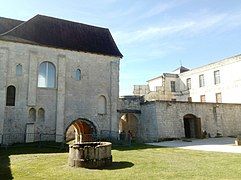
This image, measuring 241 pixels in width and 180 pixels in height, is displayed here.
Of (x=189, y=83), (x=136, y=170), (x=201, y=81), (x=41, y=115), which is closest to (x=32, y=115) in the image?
(x=41, y=115)

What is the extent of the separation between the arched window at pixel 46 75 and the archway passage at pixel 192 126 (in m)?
13.0

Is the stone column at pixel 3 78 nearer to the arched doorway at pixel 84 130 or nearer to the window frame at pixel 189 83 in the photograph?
the arched doorway at pixel 84 130

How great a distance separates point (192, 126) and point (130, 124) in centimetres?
648

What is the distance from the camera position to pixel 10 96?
19.2 meters

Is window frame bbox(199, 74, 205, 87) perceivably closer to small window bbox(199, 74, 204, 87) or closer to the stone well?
small window bbox(199, 74, 204, 87)

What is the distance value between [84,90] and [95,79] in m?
1.52

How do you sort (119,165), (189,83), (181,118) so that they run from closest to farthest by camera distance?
(119,165) → (181,118) → (189,83)

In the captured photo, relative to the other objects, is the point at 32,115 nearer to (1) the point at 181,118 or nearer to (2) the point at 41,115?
(2) the point at 41,115

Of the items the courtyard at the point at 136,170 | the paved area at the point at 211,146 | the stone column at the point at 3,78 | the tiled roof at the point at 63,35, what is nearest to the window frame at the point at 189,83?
the tiled roof at the point at 63,35

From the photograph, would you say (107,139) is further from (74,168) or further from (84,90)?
(74,168)

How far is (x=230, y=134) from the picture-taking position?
24.8m

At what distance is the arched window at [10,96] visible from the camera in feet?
62.5

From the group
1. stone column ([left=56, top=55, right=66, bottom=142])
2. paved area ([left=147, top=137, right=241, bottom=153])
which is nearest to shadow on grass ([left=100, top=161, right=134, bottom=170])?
paved area ([left=147, top=137, right=241, bottom=153])

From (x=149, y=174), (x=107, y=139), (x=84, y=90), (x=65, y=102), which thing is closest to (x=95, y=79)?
(x=84, y=90)
